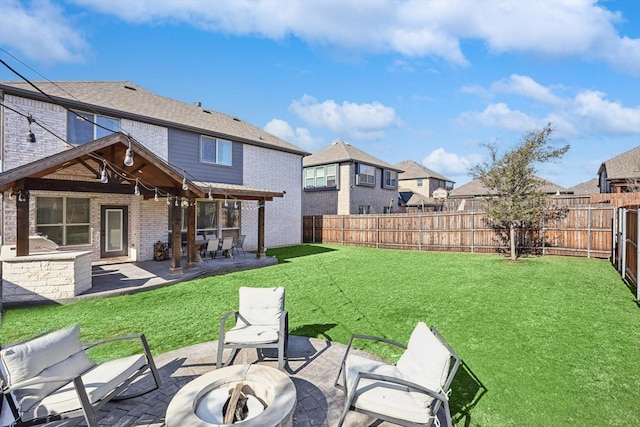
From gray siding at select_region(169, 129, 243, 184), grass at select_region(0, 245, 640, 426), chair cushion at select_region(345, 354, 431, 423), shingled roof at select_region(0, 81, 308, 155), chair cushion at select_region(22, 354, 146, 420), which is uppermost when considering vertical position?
shingled roof at select_region(0, 81, 308, 155)

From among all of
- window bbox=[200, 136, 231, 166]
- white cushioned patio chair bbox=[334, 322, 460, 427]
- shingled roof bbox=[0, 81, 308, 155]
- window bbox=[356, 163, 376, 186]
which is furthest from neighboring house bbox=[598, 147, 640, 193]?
window bbox=[200, 136, 231, 166]

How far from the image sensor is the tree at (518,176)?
466 inches

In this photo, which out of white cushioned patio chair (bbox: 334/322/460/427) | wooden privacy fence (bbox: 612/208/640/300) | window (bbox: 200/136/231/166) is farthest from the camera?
window (bbox: 200/136/231/166)

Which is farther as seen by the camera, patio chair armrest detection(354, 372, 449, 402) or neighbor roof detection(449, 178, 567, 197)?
neighbor roof detection(449, 178, 567, 197)

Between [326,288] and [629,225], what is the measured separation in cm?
840

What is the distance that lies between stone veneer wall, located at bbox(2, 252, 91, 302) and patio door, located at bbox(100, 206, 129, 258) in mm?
4869

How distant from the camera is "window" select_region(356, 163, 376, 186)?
2325 cm

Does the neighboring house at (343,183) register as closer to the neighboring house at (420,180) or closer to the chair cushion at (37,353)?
the neighboring house at (420,180)

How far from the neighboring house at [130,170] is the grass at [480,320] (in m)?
3.26

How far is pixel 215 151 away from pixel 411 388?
545 inches

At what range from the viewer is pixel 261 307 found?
4512 millimetres

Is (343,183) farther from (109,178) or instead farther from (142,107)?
(109,178)

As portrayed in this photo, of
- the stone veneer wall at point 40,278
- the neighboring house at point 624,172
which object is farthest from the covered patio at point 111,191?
the neighboring house at point 624,172

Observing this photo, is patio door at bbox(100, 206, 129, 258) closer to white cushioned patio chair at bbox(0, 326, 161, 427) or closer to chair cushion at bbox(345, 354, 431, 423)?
white cushioned patio chair at bbox(0, 326, 161, 427)
